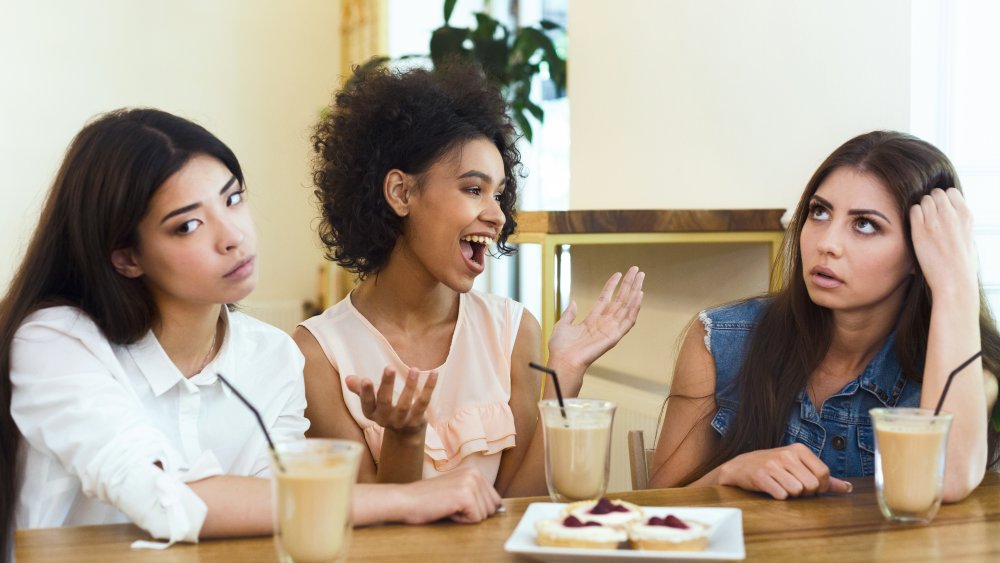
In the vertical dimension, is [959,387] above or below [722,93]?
below

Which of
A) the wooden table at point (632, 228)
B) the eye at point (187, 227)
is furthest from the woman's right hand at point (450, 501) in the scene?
the wooden table at point (632, 228)

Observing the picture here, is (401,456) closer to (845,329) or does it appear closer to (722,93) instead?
(845,329)

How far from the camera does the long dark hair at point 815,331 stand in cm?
172

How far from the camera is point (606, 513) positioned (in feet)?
3.66

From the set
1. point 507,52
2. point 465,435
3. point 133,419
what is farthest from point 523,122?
point 133,419

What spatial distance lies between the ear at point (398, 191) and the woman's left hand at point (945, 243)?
0.93 m

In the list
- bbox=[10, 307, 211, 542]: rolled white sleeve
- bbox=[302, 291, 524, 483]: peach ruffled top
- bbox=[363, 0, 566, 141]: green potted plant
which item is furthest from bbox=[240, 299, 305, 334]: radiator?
bbox=[10, 307, 211, 542]: rolled white sleeve

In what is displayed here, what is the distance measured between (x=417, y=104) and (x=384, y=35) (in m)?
3.46

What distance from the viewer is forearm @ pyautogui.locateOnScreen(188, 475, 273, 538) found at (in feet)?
3.93

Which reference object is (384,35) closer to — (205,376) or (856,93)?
(856,93)

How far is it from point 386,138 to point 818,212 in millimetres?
842

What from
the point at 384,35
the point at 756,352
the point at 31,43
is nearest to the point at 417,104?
the point at 756,352

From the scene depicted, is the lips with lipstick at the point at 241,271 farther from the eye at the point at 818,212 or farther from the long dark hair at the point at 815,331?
the eye at the point at 818,212

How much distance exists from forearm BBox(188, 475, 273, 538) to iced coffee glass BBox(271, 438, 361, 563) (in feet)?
0.63
